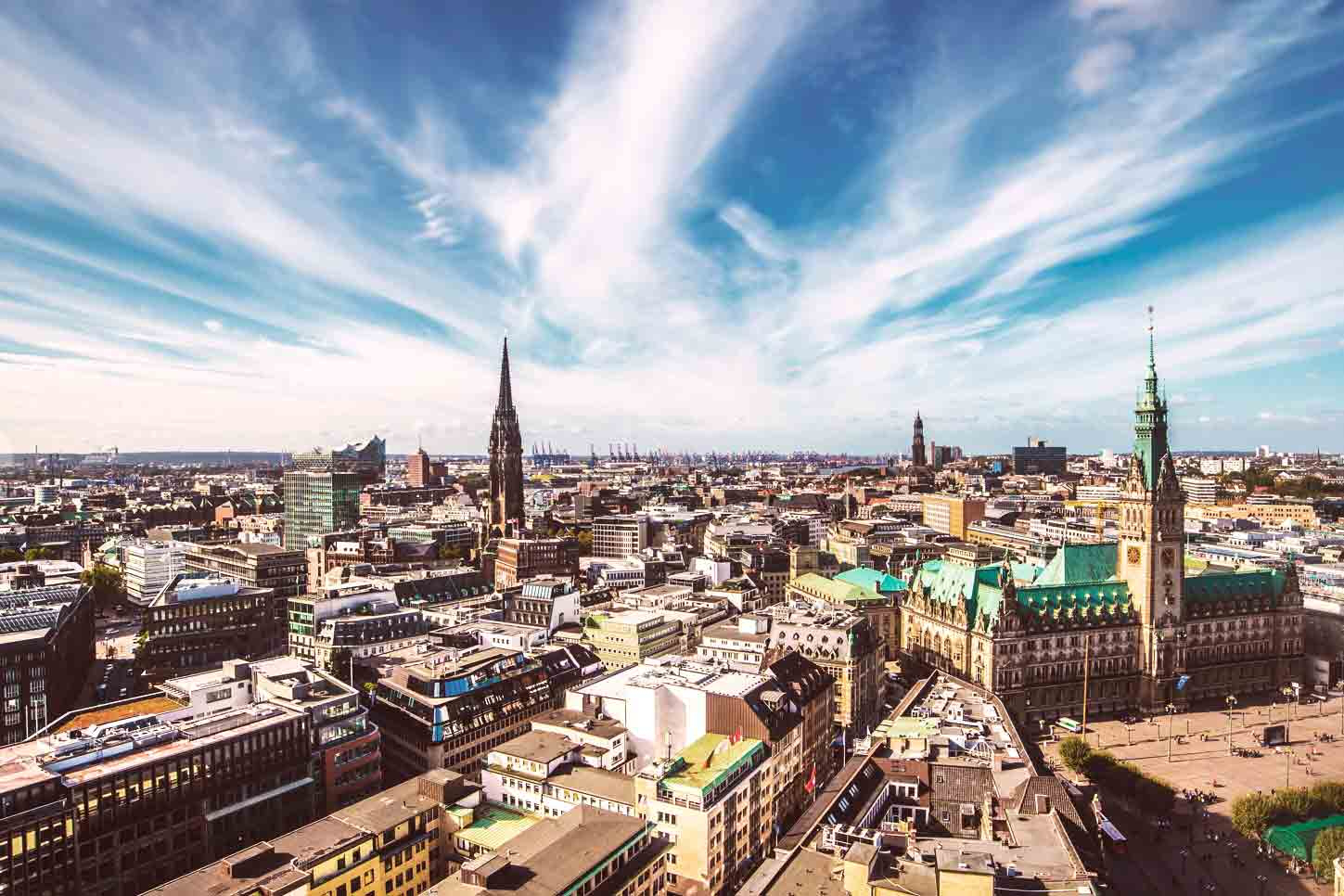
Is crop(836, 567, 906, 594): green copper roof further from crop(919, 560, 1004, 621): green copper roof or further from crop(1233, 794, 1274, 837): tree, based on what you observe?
crop(1233, 794, 1274, 837): tree

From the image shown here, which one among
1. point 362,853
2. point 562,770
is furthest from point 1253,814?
point 362,853

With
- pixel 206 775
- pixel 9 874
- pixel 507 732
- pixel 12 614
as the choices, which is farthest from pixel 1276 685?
pixel 12 614

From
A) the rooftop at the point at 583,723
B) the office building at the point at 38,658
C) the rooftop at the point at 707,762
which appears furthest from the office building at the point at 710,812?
the office building at the point at 38,658

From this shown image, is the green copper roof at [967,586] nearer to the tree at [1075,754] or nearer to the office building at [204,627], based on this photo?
the tree at [1075,754]

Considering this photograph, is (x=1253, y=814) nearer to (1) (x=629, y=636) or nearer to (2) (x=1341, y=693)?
(2) (x=1341, y=693)

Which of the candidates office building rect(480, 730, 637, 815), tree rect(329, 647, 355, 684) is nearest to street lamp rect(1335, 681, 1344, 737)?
office building rect(480, 730, 637, 815)

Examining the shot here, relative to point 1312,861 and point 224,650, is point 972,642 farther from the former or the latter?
point 224,650
